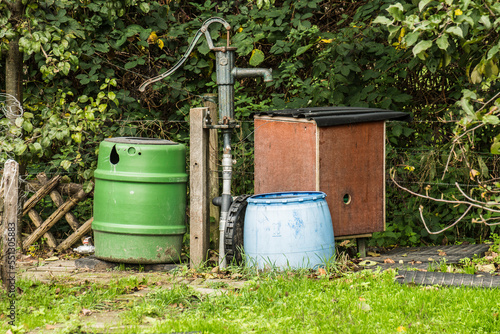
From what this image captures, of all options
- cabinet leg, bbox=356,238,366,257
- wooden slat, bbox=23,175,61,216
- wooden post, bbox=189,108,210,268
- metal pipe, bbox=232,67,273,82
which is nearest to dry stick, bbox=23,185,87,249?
wooden slat, bbox=23,175,61,216

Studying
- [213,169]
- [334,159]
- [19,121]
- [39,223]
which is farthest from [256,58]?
[39,223]

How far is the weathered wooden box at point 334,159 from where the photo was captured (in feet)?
16.0

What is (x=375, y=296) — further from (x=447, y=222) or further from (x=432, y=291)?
(x=447, y=222)

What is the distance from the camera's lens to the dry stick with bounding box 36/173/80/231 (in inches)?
241

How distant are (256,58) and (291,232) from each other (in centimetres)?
242

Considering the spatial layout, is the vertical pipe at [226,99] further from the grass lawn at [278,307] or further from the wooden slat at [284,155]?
the grass lawn at [278,307]

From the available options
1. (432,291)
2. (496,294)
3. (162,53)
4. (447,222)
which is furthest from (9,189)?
(447,222)

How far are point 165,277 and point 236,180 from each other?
1528 millimetres

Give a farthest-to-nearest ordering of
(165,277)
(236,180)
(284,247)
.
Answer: (236,180)
(165,277)
(284,247)

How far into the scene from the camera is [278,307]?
3736mm

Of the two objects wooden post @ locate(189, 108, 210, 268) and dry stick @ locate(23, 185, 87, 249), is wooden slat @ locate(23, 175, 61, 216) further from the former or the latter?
wooden post @ locate(189, 108, 210, 268)

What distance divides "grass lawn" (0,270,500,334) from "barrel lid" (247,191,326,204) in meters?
0.51

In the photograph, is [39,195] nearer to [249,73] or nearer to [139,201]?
[139,201]

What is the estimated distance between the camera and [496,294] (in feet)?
12.5
